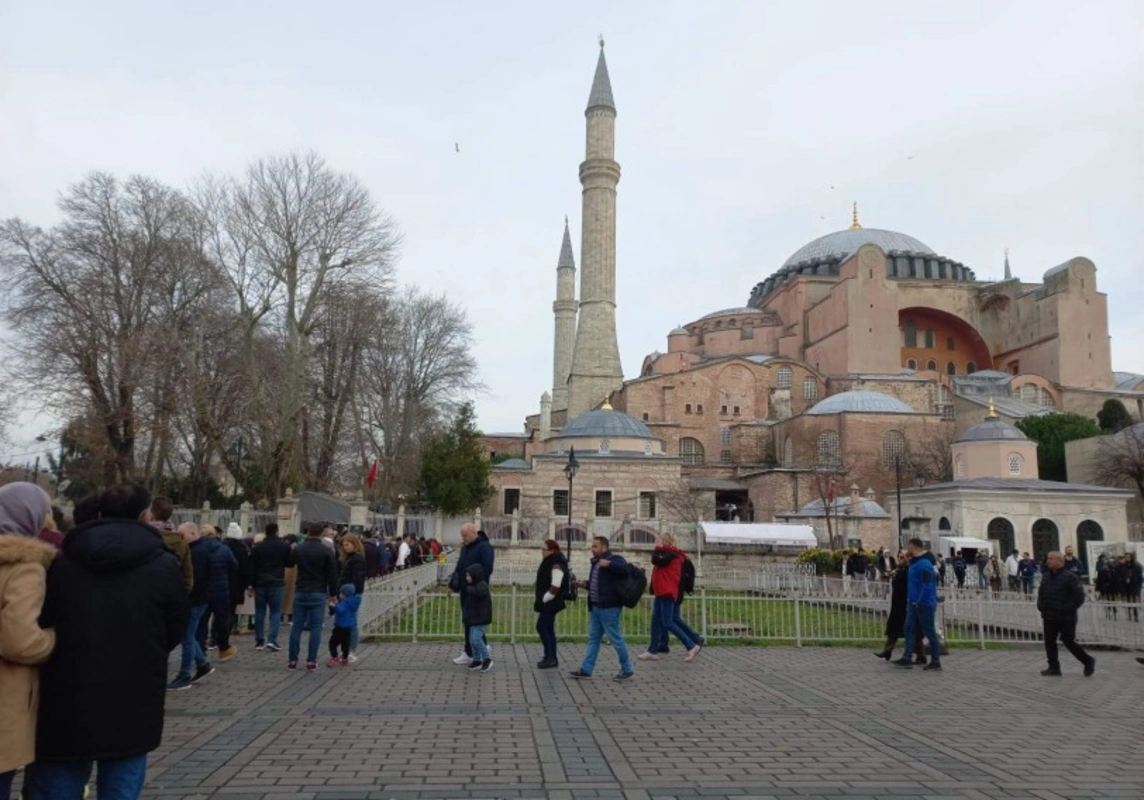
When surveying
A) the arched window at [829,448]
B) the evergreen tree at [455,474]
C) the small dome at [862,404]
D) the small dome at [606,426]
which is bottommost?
the evergreen tree at [455,474]

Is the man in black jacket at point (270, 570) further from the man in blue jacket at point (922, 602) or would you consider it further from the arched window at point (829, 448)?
the arched window at point (829, 448)

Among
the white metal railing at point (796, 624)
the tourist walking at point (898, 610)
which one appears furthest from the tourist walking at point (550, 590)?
the tourist walking at point (898, 610)

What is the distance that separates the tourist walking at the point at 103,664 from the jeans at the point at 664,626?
7.10 meters

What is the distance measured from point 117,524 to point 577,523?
28381 mm

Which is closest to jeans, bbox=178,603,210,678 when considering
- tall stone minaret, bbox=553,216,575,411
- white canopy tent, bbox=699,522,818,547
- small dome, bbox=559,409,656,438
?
white canopy tent, bbox=699,522,818,547

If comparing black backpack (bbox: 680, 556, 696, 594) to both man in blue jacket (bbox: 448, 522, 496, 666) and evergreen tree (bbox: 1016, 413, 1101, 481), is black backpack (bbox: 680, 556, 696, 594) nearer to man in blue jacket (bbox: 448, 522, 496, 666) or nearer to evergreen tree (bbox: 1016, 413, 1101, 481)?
man in blue jacket (bbox: 448, 522, 496, 666)

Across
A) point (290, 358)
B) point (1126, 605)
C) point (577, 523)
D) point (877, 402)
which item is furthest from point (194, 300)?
point (877, 402)

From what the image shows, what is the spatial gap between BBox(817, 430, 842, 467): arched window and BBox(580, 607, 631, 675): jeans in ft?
109

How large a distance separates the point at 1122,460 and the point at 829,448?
1142 cm

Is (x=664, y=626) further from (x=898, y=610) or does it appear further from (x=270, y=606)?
(x=270, y=606)

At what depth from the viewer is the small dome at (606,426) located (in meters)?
38.8

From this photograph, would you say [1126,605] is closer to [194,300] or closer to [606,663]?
[606,663]

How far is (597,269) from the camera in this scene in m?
45.6

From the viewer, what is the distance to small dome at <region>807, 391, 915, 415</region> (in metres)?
41.5
